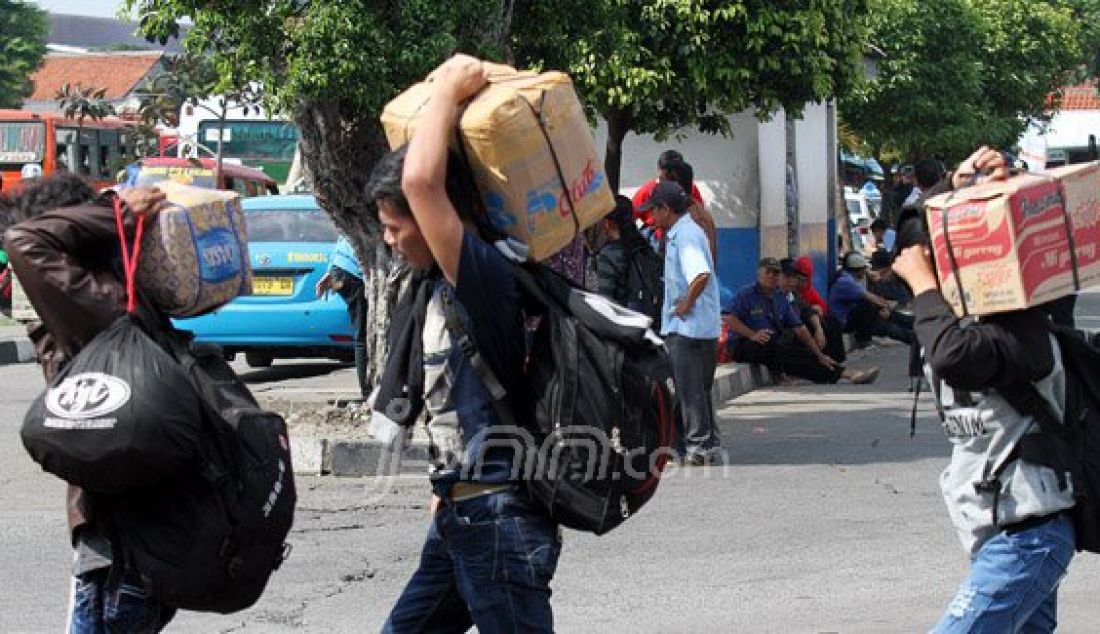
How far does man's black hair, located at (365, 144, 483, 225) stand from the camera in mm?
4324

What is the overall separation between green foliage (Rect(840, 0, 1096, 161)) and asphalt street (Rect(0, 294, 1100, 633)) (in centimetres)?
2279

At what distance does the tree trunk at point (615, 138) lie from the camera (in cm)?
1758

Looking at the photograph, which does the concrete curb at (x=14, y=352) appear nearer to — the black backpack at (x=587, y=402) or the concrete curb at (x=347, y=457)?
the concrete curb at (x=347, y=457)

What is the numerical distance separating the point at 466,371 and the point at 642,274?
7.20 meters

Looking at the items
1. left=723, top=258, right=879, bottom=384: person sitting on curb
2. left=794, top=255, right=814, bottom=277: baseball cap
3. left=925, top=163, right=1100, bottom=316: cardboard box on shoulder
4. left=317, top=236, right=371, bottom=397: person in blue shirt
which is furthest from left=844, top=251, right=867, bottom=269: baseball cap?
left=925, top=163, right=1100, bottom=316: cardboard box on shoulder

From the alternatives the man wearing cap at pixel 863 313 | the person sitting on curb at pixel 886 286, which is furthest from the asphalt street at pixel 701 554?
the person sitting on curb at pixel 886 286

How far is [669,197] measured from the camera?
10.4 metres

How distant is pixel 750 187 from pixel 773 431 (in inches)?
234

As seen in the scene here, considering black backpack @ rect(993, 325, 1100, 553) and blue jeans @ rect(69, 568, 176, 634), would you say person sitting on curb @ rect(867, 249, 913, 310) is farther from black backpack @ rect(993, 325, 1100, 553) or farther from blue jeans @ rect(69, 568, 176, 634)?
blue jeans @ rect(69, 568, 176, 634)

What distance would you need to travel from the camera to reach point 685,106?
57.3 ft

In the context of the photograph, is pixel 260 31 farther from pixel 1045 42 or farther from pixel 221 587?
pixel 1045 42

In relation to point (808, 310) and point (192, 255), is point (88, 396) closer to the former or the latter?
point (192, 255)

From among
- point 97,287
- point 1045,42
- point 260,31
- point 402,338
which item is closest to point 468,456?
point 402,338

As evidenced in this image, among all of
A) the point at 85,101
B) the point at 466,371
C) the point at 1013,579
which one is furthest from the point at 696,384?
the point at 85,101
